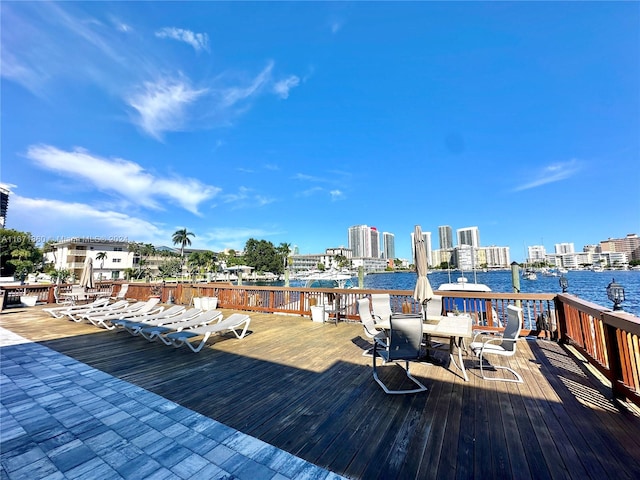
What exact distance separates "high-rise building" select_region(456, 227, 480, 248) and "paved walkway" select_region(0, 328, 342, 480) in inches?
3041

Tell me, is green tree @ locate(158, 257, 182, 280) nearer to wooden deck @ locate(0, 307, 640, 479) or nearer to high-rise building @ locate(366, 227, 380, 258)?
wooden deck @ locate(0, 307, 640, 479)

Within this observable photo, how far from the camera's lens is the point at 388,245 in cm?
13675

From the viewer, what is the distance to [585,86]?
10836 mm

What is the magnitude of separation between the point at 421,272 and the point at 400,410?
8.95ft

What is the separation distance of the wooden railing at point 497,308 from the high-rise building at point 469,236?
69.8 meters

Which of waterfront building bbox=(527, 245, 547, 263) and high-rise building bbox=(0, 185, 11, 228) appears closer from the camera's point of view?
high-rise building bbox=(0, 185, 11, 228)

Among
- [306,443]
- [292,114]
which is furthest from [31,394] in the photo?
[292,114]

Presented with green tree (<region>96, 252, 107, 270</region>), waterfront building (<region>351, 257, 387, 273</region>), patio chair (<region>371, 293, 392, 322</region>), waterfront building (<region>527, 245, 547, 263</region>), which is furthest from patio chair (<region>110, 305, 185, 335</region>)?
waterfront building (<region>527, 245, 547, 263</region>)

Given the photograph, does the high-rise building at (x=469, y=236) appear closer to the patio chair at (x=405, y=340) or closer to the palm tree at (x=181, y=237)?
the palm tree at (x=181, y=237)

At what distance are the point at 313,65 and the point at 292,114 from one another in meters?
3.71

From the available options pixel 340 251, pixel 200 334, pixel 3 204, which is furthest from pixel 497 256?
pixel 3 204

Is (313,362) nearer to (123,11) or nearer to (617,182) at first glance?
(123,11)

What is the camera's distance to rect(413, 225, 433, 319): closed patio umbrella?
4.71 metres

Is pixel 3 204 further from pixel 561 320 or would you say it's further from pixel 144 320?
pixel 561 320
